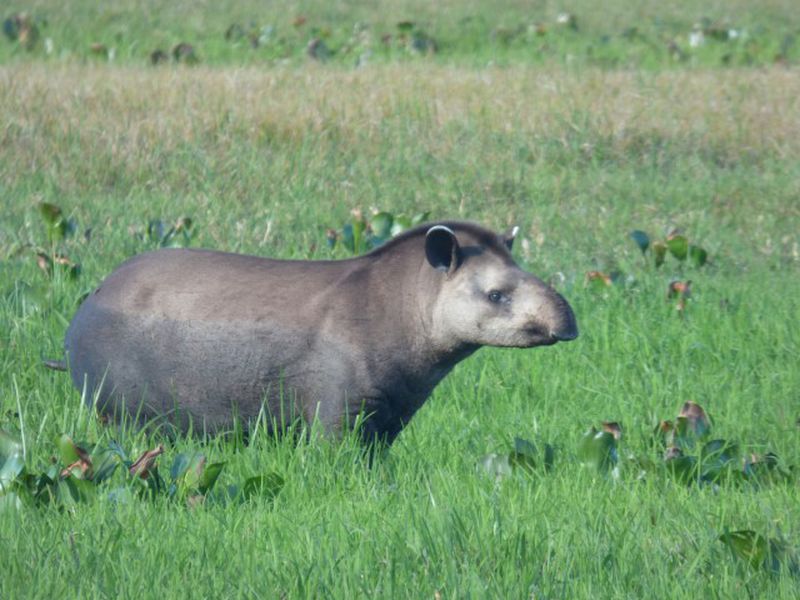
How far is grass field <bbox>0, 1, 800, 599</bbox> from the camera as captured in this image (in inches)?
161

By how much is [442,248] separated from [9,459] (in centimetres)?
177

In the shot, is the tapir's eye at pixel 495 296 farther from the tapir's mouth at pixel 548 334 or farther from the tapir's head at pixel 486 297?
the tapir's mouth at pixel 548 334

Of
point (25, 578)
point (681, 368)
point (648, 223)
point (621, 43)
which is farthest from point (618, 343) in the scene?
point (621, 43)

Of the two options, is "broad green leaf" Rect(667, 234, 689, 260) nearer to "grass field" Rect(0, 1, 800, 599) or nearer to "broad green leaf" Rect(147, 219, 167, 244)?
"grass field" Rect(0, 1, 800, 599)

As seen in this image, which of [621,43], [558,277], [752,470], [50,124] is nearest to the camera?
[752,470]

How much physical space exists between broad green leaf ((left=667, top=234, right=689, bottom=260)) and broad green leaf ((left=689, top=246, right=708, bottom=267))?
77mm

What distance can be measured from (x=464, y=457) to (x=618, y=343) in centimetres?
191

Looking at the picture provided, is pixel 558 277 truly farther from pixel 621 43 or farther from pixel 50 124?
pixel 621 43

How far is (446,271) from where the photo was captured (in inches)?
212

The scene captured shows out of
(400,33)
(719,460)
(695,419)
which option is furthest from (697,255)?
(400,33)

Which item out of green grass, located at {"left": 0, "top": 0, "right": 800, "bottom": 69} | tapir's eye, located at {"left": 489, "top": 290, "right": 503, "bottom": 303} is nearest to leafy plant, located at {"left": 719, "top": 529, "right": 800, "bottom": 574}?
tapir's eye, located at {"left": 489, "top": 290, "right": 503, "bottom": 303}

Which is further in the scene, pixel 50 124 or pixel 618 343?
pixel 50 124

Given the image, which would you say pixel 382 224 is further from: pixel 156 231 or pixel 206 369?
pixel 206 369

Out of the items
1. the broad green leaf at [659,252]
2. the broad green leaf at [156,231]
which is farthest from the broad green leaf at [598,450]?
the broad green leaf at [156,231]
